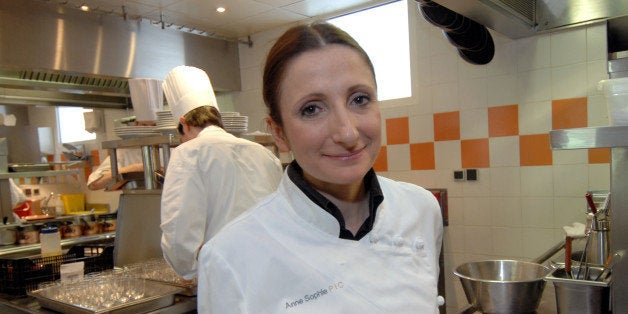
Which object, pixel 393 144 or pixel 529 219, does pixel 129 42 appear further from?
pixel 529 219

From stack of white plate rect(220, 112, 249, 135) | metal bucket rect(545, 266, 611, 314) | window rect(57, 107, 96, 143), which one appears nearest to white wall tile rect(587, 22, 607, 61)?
metal bucket rect(545, 266, 611, 314)

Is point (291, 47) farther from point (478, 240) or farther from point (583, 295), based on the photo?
point (478, 240)

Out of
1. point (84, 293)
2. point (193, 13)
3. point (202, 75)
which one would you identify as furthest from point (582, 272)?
point (193, 13)

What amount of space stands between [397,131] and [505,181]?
34.4 inches

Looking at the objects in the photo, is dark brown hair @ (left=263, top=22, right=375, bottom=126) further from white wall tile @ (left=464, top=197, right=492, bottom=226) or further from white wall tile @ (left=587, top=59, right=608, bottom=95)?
white wall tile @ (left=464, top=197, right=492, bottom=226)

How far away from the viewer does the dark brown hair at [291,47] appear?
0.98 metres

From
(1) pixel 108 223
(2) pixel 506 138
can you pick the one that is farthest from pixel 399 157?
(1) pixel 108 223

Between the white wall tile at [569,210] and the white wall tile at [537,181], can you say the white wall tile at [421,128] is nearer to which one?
the white wall tile at [537,181]

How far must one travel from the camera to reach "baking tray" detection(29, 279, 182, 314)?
169cm

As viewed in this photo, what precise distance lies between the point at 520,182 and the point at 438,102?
0.79m

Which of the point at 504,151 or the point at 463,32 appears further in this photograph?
the point at 504,151

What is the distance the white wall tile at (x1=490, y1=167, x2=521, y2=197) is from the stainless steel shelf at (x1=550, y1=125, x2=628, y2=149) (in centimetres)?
169

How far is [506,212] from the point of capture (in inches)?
120

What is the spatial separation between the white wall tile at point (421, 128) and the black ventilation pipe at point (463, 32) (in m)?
0.56
